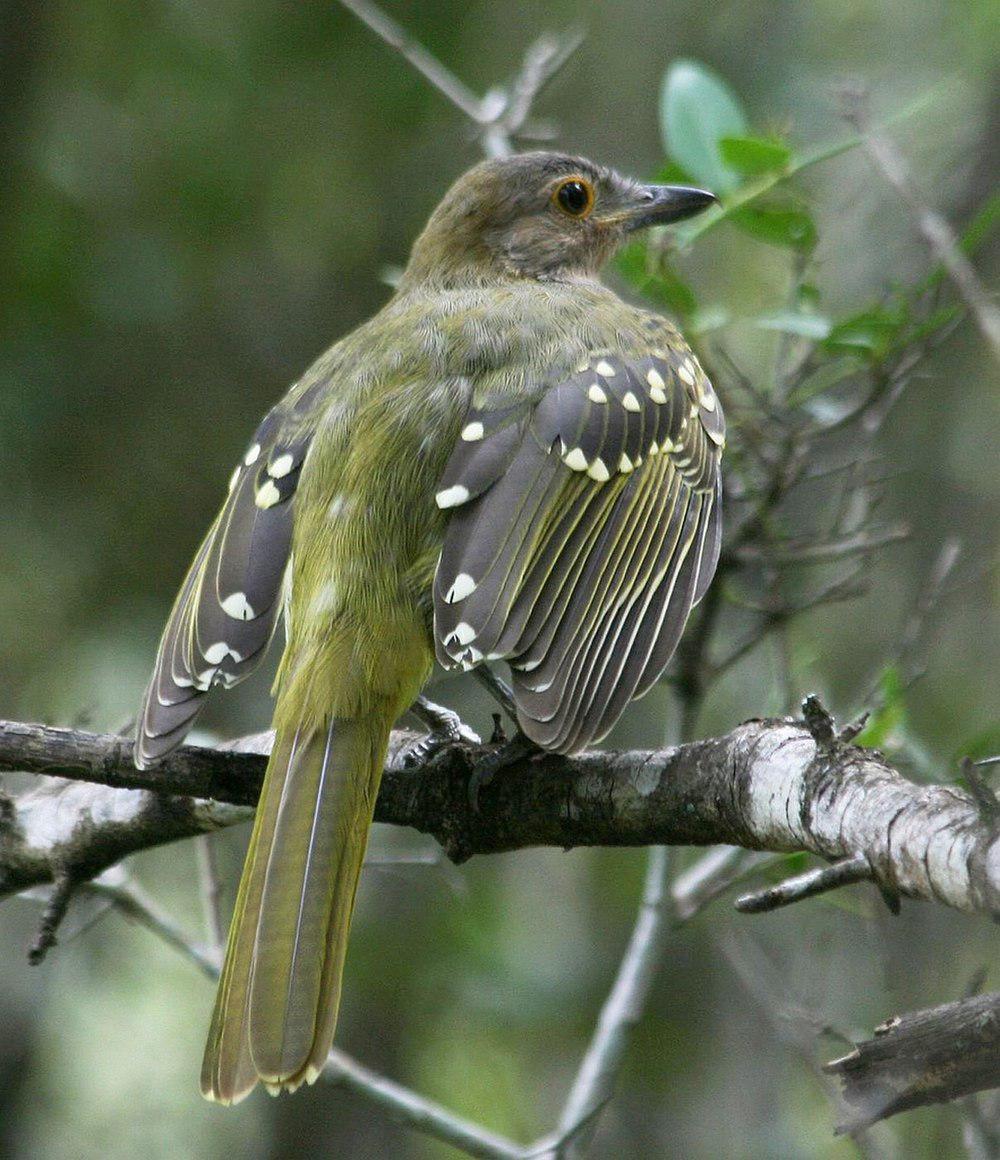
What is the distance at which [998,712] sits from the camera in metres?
5.86

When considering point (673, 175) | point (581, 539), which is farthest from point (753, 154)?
point (581, 539)

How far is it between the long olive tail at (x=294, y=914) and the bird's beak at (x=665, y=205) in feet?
6.86

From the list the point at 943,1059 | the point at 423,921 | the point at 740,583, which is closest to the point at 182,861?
the point at 423,921

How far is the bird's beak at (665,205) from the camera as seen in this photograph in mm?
4441

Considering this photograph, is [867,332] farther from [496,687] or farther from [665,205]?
[496,687]

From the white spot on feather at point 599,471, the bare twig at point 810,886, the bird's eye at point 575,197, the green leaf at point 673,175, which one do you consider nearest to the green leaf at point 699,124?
the green leaf at point 673,175

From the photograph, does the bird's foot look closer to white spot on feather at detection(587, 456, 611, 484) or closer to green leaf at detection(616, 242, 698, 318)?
white spot on feather at detection(587, 456, 611, 484)

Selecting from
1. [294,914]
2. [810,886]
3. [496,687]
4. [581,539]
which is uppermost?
[581,539]

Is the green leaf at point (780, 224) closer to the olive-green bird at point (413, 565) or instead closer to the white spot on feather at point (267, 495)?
the olive-green bird at point (413, 565)

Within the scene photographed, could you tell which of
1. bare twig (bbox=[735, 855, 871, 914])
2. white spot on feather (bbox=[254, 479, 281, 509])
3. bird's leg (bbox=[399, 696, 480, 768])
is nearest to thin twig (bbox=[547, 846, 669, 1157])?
bird's leg (bbox=[399, 696, 480, 768])

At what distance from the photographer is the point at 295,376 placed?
6.66 m

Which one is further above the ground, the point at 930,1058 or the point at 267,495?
the point at 267,495

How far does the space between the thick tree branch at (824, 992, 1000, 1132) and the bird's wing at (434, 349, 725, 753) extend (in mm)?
983

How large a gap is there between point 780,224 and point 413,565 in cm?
132
